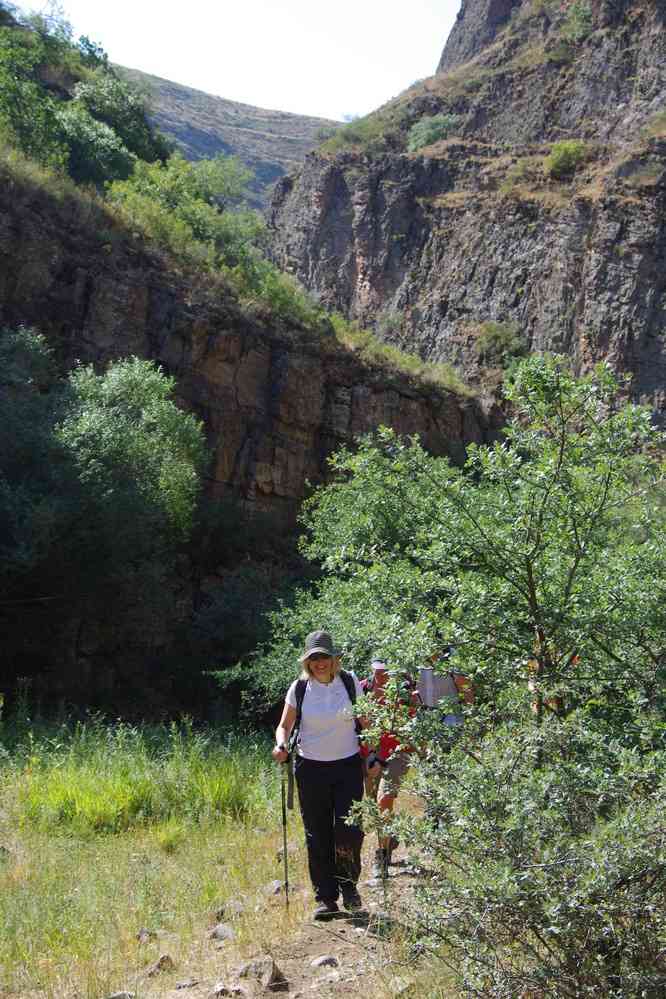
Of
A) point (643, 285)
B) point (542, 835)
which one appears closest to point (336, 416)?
point (643, 285)

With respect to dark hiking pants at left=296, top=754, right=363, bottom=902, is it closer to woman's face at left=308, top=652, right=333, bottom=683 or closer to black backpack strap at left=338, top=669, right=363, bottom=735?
black backpack strap at left=338, top=669, right=363, bottom=735

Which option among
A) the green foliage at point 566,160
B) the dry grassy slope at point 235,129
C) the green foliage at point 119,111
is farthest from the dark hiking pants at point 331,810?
the dry grassy slope at point 235,129

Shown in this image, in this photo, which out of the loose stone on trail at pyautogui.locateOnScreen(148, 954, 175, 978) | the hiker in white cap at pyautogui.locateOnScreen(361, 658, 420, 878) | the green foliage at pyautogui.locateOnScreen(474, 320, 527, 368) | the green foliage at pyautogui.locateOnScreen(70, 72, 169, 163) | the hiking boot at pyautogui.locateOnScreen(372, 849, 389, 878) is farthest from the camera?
the green foliage at pyautogui.locateOnScreen(70, 72, 169, 163)

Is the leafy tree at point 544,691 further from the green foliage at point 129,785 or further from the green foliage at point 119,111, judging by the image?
the green foliage at point 119,111

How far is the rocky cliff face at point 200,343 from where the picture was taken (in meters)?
21.7

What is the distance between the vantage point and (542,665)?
175 inches

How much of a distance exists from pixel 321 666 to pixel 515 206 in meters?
32.6

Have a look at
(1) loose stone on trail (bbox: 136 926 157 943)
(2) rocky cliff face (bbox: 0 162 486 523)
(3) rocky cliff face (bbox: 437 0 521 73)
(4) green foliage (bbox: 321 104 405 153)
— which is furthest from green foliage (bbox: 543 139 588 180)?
(1) loose stone on trail (bbox: 136 926 157 943)

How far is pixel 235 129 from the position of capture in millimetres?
84000

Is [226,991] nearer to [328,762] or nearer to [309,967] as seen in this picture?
[309,967]

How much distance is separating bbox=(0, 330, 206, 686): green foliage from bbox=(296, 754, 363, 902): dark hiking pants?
9.20 metres

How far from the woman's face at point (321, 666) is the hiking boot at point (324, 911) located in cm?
125

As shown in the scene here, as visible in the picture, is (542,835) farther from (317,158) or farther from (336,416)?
(317,158)

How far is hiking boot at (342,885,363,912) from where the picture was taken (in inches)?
194
